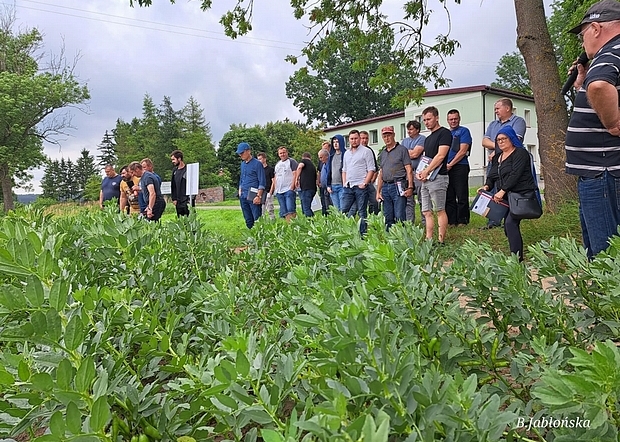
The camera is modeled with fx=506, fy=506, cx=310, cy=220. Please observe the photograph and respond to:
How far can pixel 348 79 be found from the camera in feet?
224

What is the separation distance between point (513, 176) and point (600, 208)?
2.31 metres

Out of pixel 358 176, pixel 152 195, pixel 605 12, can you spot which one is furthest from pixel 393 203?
pixel 605 12

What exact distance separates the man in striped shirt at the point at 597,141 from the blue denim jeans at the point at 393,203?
4.57 m

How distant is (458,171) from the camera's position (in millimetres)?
8719

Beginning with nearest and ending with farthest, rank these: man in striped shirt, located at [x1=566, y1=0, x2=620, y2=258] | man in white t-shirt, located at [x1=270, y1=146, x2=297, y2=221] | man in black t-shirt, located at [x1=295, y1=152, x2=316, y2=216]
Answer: man in striped shirt, located at [x1=566, y1=0, x2=620, y2=258], man in white t-shirt, located at [x1=270, y1=146, x2=297, y2=221], man in black t-shirt, located at [x1=295, y1=152, x2=316, y2=216]

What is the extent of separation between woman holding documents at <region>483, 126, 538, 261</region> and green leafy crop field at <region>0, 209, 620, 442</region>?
2.97 metres

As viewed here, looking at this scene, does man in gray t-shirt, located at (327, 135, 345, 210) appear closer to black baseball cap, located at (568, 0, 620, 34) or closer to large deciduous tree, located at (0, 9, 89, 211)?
black baseball cap, located at (568, 0, 620, 34)

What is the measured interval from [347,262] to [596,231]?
182 cm

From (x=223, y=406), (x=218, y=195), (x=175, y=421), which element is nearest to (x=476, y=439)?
(x=223, y=406)

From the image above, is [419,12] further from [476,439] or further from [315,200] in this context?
[476,439]

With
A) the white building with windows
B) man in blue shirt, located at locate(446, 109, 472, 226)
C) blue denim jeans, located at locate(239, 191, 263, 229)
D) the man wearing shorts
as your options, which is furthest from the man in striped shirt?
the white building with windows

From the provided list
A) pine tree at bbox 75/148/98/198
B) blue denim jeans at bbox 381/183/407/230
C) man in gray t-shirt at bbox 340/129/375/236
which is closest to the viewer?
blue denim jeans at bbox 381/183/407/230

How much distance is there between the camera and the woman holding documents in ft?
16.7

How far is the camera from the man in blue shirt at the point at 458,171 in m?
8.45
